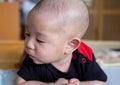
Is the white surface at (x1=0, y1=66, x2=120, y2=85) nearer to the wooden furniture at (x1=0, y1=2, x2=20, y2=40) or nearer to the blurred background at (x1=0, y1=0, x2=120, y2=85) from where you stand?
the blurred background at (x1=0, y1=0, x2=120, y2=85)

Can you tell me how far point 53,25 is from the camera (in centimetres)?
57

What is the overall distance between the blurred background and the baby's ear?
6.2 inches

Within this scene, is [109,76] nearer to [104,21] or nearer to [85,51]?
[85,51]

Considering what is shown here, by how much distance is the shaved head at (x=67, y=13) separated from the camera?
0.57 m

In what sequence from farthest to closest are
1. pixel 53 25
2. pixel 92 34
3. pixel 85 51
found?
pixel 92 34 → pixel 85 51 → pixel 53 25

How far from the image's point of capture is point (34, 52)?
59 centimetres

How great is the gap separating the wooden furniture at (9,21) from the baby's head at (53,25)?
31.4 inches

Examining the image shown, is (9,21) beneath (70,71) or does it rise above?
beneath

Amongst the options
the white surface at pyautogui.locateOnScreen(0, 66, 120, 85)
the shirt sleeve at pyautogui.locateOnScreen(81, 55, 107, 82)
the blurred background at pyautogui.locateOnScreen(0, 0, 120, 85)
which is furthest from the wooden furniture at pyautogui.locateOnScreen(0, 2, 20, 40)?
the shirt sleeve at pyautogui.locateOnScreen(81, 55, 107, 82)

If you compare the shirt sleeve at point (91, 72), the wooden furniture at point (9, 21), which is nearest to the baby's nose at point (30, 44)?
the shirt sleeve at point (91, 72)

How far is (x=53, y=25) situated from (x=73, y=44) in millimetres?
74

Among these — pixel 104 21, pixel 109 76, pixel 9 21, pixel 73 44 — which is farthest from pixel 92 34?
pixel 73 44

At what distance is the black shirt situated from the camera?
2.10 feet

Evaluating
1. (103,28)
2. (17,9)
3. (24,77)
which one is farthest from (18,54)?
(103,28)
